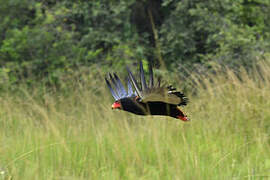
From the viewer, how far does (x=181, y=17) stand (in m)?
8.23

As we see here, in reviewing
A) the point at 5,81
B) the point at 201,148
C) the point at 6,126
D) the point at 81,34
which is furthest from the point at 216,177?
the point at 81,34

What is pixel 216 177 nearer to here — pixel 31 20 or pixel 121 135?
pixel 121 135

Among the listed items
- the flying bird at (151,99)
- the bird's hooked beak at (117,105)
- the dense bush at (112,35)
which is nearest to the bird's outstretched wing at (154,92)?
the flying bird at (151,99)

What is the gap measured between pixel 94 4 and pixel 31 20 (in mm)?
1619

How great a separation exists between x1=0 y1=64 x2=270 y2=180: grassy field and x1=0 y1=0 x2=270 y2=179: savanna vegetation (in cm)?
1

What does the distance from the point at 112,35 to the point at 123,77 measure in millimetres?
1768

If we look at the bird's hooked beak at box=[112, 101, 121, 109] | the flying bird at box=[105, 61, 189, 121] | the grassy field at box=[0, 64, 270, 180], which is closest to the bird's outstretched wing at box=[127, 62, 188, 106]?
the flying bird at box=[105, 61, 189, 121]

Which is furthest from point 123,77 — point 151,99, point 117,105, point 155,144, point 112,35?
point 151,99

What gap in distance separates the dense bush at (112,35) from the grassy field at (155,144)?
3.09 metres

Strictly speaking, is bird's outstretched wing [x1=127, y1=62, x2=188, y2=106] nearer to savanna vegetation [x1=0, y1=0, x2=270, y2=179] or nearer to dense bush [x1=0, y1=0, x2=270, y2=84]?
savanna vegetation [x1=0, y1=0, x2=270, y2=179]

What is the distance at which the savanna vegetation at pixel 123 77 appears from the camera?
3.25 metres

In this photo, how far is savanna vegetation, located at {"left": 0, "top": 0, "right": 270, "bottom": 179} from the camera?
325 centimetres

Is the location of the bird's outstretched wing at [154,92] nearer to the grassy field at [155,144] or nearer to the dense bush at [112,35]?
the grassy field at [155,144]

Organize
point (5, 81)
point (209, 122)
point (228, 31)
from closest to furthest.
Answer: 1. point (209, 122)
2. point (5, 81)
3. point (228, 31)
